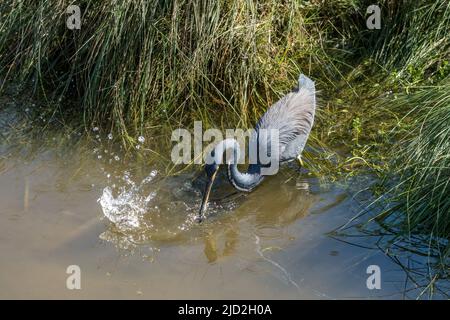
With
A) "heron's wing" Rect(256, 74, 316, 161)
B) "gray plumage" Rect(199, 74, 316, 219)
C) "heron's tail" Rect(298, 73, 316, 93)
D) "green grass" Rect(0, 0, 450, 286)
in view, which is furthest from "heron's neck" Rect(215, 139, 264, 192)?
"heron's tail" Rect(298, 73, 316, 93)

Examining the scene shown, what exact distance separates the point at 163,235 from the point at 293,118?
145cm

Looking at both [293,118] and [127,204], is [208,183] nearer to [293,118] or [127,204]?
[127,204]

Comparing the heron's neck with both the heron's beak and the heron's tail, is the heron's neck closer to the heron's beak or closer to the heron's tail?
the heron's beak

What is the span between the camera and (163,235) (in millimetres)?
5129

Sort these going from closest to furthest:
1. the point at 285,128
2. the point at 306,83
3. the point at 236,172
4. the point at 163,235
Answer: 1. the point at 163,235
2. the point at 236,172
3. the point at 285,128
4. the point at 306,83

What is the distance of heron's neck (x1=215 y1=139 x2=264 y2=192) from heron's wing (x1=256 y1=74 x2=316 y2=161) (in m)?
0.28

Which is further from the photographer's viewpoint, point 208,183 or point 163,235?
point 208,183

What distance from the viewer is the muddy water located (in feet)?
15.2

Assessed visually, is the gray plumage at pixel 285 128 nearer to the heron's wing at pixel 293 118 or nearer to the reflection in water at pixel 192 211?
the heron's wing at pixel 293 118

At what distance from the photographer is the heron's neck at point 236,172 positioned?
17.4 ft

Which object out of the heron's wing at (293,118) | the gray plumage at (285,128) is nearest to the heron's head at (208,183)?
the gray plumage at (285,128)

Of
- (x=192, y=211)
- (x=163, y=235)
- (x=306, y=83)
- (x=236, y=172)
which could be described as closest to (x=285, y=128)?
(x=306, y=83)

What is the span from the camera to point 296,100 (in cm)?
592
